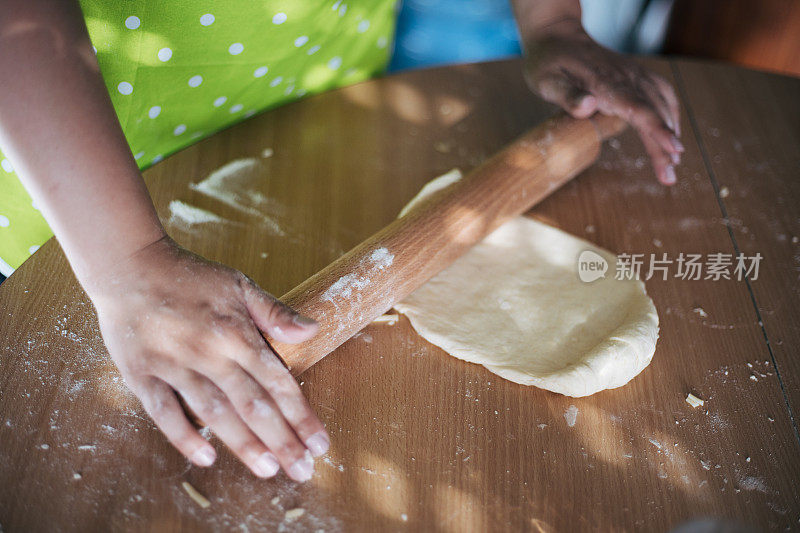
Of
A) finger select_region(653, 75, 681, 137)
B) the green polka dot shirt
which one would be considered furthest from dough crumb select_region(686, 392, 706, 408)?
the green polka dot shirt

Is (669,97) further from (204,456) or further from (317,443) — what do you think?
(204,456)

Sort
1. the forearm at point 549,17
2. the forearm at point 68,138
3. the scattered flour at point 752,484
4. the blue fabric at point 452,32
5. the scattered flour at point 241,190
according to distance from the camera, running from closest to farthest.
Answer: the forearm at point 68,138 < the scattered flour at point 752,484 < the scattered flour at point 241,190 < the forearm at point 549,17 < the blue fabric at point 452,32

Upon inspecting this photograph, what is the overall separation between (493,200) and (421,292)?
0.20 m

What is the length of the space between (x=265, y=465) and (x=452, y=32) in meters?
1.88

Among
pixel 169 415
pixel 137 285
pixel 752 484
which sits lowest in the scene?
pixel 752 484

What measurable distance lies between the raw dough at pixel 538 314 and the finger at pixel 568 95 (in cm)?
23

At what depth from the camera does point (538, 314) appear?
1.00m

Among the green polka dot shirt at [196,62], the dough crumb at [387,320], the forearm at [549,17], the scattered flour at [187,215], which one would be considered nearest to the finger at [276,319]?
the dough crumb at [387,320]

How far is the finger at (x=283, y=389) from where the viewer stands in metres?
0.74

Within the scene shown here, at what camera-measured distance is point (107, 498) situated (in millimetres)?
749

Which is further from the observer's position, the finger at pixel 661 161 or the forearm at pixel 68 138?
the finger at pixel 661 161

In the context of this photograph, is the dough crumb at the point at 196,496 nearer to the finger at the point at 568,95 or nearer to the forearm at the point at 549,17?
the finger at the point at 568,95

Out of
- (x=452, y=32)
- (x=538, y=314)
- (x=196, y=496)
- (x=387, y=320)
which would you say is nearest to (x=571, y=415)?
(x=538, y=314)

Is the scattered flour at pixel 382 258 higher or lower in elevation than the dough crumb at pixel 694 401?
higher
